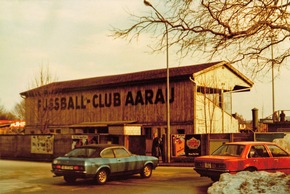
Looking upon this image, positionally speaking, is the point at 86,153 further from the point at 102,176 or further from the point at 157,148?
the point at 157,148

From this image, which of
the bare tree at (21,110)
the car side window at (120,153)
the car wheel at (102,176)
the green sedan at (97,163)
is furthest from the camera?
the bare tree at (21,110)

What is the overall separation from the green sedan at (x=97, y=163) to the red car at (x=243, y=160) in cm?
288

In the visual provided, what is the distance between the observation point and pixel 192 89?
3553 cm

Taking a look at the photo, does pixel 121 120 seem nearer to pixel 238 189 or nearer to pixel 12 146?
pixel 12 146

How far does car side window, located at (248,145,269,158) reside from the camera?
14602 mm

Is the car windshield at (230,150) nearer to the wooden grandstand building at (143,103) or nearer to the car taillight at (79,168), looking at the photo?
the car taillight at (79,168)

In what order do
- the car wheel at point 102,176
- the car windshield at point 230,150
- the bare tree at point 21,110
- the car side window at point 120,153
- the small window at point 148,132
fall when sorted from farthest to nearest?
the bare tree at point 21,110 < the small window at point 148,132 < the car side window at point 120,153 < the car wheel at point 102,176 < the car windshield at point 230,150

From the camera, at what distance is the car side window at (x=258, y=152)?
14602 millimetres

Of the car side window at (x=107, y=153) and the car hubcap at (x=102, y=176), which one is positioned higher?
the car side window at (x=107, y=153)

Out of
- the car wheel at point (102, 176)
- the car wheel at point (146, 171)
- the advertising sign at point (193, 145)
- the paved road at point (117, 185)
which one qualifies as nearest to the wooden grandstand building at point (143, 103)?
the advertising sign at point (193, 145)

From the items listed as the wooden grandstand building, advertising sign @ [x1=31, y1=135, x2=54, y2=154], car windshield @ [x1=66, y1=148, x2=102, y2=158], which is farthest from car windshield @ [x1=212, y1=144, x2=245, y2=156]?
advertising sign @ [x1=31, y1=135, x2=54, y2=154]

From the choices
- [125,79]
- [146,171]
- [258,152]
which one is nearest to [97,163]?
[146,171]

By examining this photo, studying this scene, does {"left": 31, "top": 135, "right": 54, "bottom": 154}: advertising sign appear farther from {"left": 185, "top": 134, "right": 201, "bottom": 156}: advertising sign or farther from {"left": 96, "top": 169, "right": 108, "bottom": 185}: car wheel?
{"left": 96, "top": 169, "right": 108, "bottom": 185}: car wheel

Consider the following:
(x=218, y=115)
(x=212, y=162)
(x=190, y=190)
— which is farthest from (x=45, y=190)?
(x=218, y=115)
